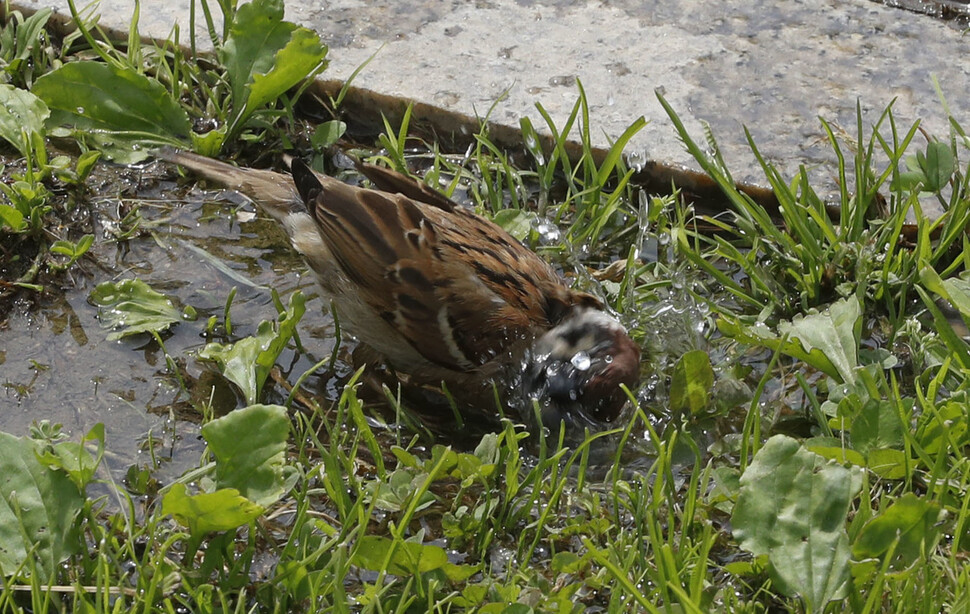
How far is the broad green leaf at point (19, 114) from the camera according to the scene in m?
4.11

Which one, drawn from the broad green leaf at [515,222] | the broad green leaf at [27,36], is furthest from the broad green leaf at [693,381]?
the broad green leaf at [27,36]

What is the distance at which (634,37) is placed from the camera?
488cm

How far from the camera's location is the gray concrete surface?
440 cm

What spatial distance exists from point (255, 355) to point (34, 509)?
2.81ft

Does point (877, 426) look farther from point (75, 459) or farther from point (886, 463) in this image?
point (75, 459)

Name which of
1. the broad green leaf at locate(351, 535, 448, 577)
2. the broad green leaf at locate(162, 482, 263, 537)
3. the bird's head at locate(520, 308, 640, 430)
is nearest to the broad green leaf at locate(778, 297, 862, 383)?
the bird's head at locate(520, 308, 640, 430)

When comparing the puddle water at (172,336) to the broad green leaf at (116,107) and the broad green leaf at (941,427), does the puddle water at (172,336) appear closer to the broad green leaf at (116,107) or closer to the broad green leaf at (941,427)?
the broad green leaf at (116,107)

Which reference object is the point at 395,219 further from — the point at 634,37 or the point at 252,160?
the point at 634,37

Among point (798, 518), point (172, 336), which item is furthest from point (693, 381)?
point (172, 336)

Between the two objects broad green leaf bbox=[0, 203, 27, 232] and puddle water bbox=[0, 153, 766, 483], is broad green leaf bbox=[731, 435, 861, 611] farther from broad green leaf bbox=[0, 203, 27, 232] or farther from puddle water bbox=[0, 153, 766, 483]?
broad green leaf bbox=[0, 203, 27, 232]

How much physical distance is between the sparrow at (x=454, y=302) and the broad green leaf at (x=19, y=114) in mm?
1060

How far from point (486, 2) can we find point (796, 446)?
3.03m

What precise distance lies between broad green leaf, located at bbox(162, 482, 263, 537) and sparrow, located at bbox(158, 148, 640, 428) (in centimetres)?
119

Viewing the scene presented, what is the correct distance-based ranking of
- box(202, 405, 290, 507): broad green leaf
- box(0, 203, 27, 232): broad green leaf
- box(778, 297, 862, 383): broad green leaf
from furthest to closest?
box(0, 203, 27, 232): broad green leaf < box(778, 297, 862, 383): broad green leaf < box(202, 405, 290, 507): broad green leaf
